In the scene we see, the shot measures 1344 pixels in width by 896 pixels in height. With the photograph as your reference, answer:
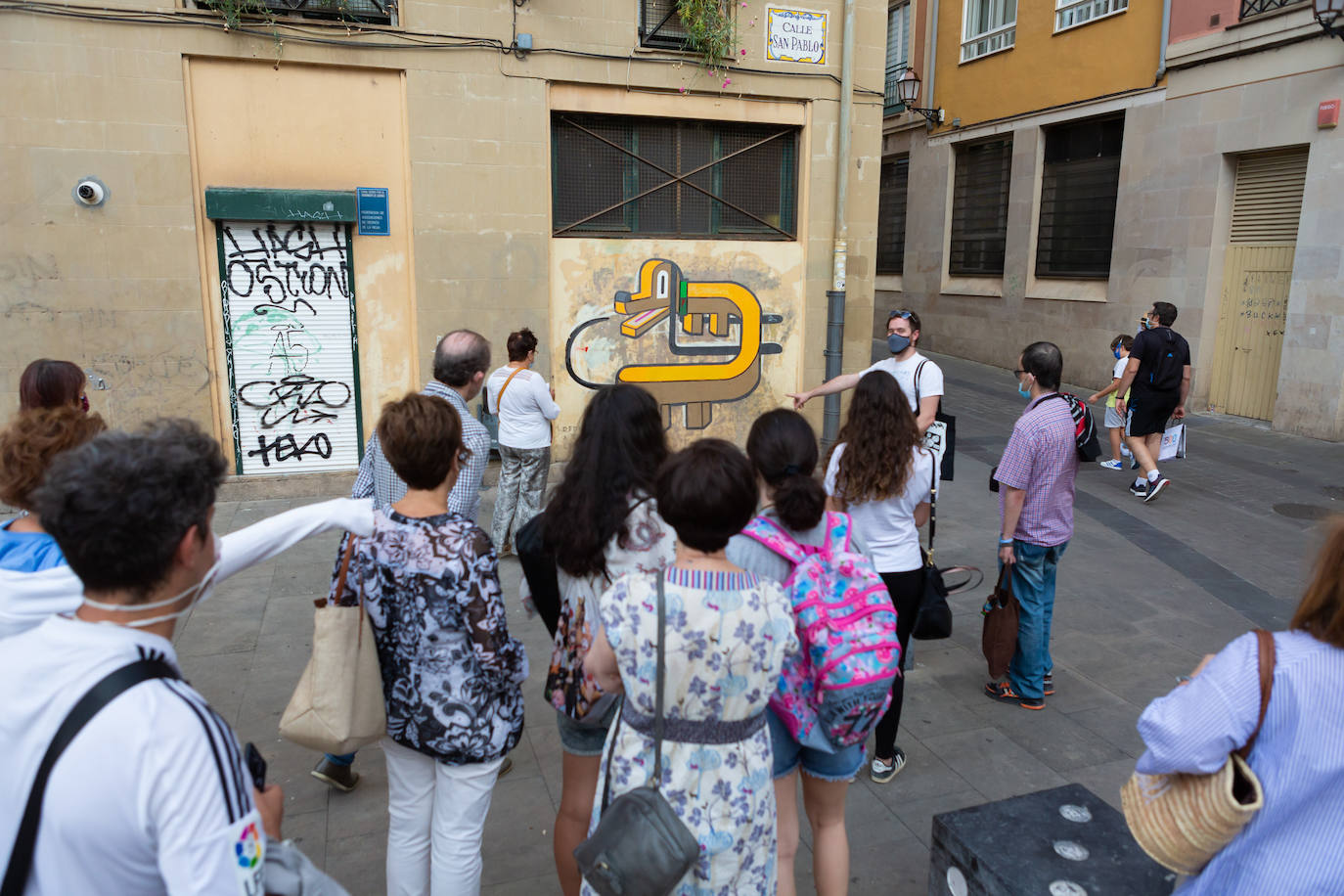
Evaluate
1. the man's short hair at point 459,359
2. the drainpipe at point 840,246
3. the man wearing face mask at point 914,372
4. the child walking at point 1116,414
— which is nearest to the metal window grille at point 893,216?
the child walking at point 1116,414

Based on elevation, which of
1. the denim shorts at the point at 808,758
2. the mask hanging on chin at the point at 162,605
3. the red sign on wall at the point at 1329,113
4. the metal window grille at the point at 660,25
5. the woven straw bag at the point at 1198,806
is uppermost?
the metal window grille at the point at 660,25

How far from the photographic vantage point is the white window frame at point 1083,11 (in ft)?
46.2

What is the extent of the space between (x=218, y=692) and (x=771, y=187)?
751 centimetres

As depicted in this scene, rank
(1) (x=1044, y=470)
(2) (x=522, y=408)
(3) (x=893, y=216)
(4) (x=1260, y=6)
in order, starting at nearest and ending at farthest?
(1) (x=1044, y=470) → (2) (x=522, y=408) → (4) (x=1260, y=6) → (3) (x=893, y=216)

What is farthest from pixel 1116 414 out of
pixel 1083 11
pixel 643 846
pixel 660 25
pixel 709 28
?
pixel 643 846

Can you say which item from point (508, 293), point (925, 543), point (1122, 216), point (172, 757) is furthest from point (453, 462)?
point (1122, 216)

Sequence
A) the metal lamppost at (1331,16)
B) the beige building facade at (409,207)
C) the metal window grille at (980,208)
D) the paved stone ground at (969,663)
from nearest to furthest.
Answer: the paved stone ground at (969,663) → the beige building facade at (409,207) → the metal lamppost at (1331,16) → the metal window grille at (980,208)

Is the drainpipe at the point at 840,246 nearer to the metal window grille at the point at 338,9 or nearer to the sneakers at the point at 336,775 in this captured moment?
the metal window grille at the point at 338,9

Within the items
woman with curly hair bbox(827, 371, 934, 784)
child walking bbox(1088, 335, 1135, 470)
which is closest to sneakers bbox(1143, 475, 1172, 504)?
child walking bbox(1088, 335, 1135, 470)

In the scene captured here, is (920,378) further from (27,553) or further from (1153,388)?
(27,553)

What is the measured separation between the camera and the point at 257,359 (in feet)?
27.3

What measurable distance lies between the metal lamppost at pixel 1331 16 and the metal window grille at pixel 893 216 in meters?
9.37

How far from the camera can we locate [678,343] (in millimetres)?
9703

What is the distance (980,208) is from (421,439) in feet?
55.2
